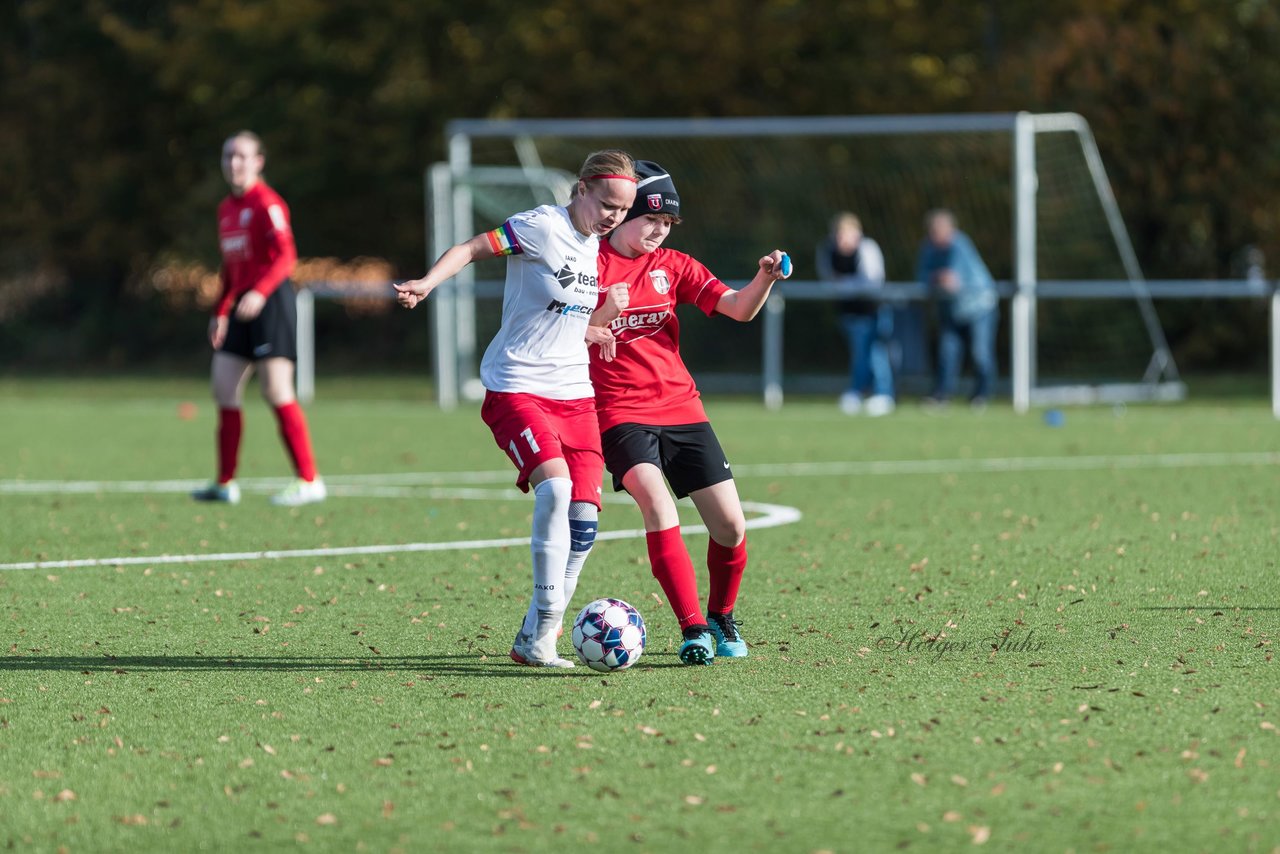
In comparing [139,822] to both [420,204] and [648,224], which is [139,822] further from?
[420,204]

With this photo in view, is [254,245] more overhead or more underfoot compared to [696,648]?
more overhead

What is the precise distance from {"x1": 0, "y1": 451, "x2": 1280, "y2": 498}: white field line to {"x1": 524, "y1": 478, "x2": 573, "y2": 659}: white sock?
18.4 feet

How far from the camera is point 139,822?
4246 millimetres

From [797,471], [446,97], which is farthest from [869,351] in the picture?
[446,97]

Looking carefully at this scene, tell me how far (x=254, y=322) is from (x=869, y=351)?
990 centimetres

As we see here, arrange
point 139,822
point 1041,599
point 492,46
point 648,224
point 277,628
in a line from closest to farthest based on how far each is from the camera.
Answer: point 139,822 < point 648,224 < point 277,628 < point 1041,599 < point 492,46

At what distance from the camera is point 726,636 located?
6.34 m

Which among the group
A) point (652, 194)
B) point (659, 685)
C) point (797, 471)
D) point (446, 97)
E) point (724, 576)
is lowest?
point (797, 471)

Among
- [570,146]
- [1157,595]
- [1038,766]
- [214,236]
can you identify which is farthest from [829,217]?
[1038,766]

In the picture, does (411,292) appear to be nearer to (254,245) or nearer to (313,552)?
(313,552)

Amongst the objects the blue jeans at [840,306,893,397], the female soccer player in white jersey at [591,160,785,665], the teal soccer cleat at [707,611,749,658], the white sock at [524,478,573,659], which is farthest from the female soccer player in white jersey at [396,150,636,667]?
the blue jeans at [840,306,893,397]

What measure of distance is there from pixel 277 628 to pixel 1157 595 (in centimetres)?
328

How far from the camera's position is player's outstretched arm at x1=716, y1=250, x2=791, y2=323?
634 centimetres

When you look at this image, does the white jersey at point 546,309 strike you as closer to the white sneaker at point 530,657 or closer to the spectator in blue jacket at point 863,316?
the white sneaker at point 530,657
